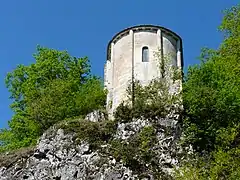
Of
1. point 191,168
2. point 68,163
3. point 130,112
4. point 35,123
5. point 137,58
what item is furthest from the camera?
point 35,123

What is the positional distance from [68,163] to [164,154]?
170 inches

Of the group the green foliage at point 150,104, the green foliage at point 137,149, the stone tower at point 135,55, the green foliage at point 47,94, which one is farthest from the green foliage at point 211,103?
the green foliage at point 47,94

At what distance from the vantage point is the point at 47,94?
31.4 metres

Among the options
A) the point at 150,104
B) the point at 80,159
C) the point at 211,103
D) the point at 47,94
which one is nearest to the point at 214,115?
the point at 211,103

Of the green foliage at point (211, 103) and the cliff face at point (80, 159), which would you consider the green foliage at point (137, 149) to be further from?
the green foliage at point (211, 103)

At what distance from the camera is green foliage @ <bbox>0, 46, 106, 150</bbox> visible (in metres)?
30.4

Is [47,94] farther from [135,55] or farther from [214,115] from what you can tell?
[214,115]

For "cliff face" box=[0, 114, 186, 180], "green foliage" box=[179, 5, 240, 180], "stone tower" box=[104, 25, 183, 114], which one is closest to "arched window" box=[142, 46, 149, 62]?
"stone tower" box=[104, 25, 183, 114]

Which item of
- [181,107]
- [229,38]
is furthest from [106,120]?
[229,38]

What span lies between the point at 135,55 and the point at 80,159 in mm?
7543

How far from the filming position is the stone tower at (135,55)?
2817 cm

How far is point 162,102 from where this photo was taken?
26406 millimetres

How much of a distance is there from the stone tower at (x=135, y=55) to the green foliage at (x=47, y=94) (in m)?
1.88

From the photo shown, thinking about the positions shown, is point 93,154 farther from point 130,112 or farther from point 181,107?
point 181,107
